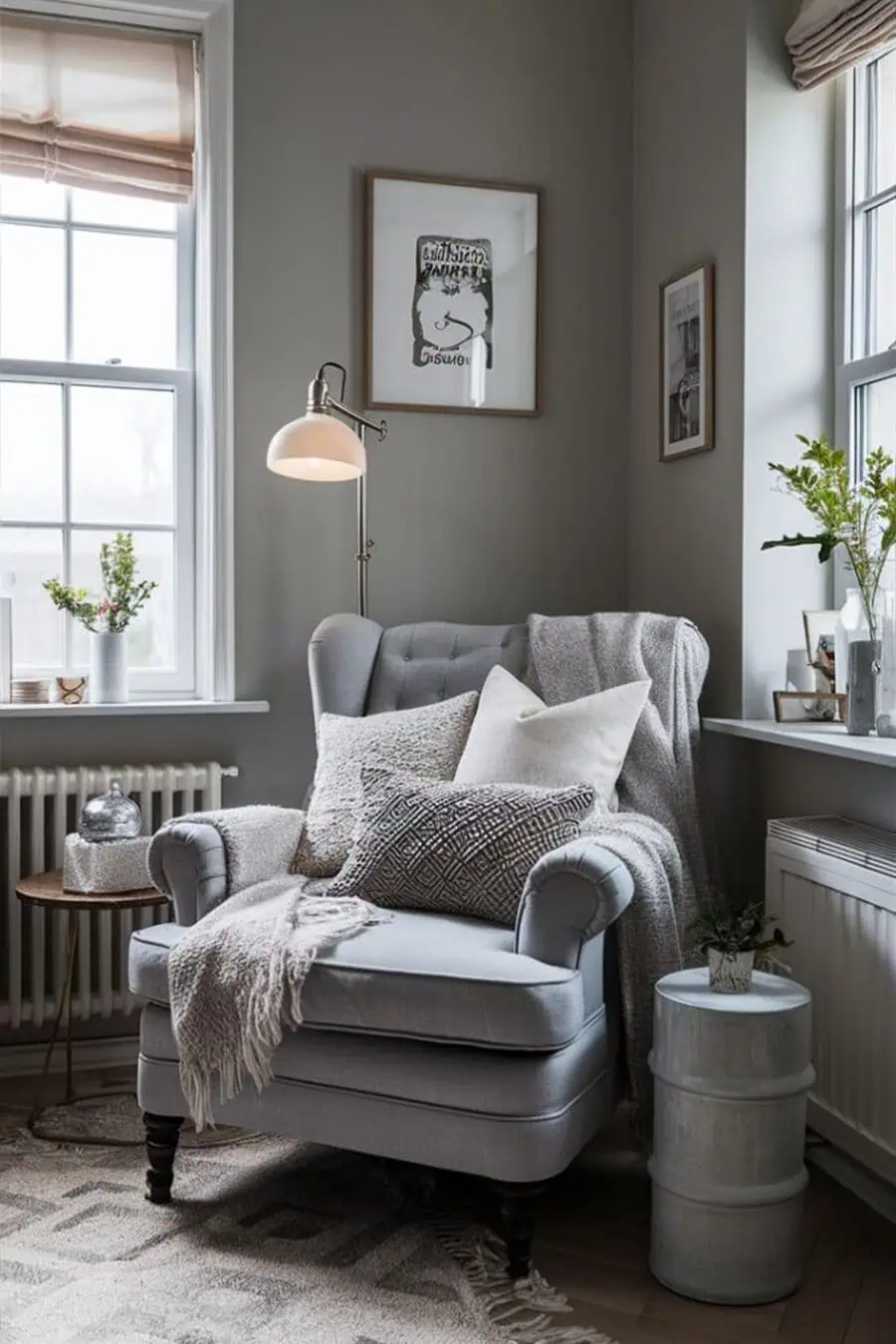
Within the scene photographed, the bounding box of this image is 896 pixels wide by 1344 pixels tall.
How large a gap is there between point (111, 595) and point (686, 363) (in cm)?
152

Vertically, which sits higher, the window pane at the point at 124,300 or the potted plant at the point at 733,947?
the window pane at the point at 124,300

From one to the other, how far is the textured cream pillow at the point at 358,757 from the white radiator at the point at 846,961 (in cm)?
70

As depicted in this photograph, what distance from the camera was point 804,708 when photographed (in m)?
2.81

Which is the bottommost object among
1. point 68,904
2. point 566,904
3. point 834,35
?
point 68,904

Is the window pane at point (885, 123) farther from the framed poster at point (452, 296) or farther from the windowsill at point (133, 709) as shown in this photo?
the windowsill at point (133, 709)

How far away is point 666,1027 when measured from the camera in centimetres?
208

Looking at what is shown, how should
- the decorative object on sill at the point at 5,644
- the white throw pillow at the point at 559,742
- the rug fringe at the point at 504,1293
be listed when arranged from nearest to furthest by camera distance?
1. the rug fringe at the point at 504,1293
2. the white throw pillow at the point at 559,742
3. the decorative object on sill at the point at 5,644

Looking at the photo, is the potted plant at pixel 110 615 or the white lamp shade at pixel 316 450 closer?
the white lamp shade at pixel 316 450

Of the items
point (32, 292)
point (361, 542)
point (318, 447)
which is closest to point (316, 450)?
point (318, 447)

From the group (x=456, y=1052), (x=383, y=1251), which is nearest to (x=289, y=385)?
(x=456, y=1052)

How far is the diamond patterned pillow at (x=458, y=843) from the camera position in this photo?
2320mm

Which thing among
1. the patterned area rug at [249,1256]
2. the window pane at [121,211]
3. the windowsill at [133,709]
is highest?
the window pane at [121,211]

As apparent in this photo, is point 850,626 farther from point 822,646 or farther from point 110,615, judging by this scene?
point 110,615

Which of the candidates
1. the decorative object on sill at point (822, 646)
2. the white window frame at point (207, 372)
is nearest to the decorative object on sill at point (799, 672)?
the decorative object on sill at point (822, 646)
